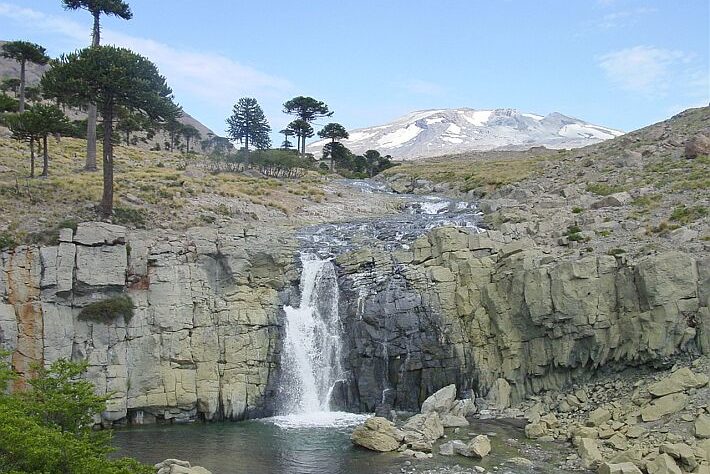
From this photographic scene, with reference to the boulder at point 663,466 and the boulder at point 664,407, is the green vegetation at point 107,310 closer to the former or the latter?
the boulder at point 663,466

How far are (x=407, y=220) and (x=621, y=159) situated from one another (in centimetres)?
2199

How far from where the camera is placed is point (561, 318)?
2905cm

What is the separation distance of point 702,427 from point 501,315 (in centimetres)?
1083

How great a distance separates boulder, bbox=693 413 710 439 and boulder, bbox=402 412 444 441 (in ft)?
31.2

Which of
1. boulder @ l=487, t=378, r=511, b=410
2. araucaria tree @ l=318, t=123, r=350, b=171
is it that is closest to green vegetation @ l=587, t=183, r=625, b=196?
boulder @ l=487, t=378, r=511, b=410

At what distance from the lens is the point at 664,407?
24.0 meters

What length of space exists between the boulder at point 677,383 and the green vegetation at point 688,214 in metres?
10.8

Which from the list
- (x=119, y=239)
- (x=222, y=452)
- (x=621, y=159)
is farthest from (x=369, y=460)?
(x=621, y=159)

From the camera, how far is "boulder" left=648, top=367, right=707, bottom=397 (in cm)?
2450

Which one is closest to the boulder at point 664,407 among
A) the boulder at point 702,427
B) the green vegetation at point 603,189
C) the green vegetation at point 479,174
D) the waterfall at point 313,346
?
the boulder at point 702,427

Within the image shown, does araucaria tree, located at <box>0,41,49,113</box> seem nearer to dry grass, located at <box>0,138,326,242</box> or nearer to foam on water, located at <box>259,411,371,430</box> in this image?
dry grass, located at <box>0,138,326,242</box>

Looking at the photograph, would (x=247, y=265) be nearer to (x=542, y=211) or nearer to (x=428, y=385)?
(x=428, y=385)

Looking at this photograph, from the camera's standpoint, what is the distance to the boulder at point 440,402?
92.5 feet

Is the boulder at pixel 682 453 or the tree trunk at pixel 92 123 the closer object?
the boulder at pixel 682 453
